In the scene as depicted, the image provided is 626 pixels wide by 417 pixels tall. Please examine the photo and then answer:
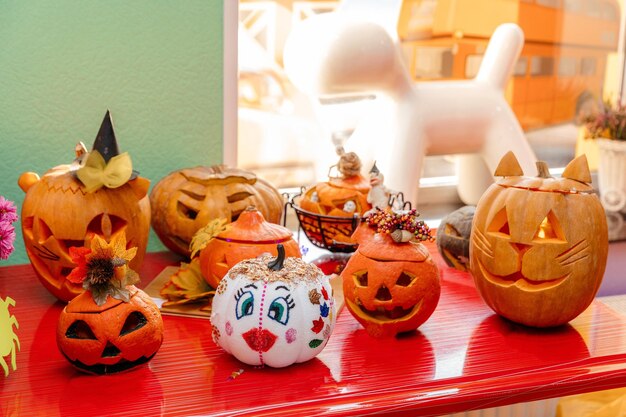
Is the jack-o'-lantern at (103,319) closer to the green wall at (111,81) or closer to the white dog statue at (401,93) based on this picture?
the green wall at (111,81)

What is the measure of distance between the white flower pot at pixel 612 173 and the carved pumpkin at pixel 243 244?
110cm

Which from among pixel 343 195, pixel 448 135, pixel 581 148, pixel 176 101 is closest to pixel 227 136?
pixel 176 101

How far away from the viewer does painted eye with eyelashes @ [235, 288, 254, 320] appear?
0.90 m

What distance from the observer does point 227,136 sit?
141 centimetres

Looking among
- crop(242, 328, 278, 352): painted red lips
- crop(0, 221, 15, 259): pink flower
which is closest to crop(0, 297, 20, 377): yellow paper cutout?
crop(0, 221, 15, 259): pink flower

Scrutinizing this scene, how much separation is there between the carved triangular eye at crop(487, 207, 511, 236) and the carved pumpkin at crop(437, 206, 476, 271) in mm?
178

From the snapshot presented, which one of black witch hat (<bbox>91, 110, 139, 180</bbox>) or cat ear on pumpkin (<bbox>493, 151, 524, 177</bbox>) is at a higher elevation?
black witch hat (<bbox>91, 110, 139, 180</bbox>)

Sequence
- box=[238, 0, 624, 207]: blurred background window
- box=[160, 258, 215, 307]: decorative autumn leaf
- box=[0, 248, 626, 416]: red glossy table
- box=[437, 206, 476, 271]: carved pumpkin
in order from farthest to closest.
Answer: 1. box=[238, 0, 624, 207]: blurred background window
2. box=[437, 206, 476, 271]: carved pumpkin
3. box=[160, 258, 215, 307]: decorative autumn leaf
4. box=[0, 248, 626, 416]: red glossy table

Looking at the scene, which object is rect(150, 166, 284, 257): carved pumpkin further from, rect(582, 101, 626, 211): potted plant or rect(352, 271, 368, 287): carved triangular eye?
rect(582, 101, 626, 211): potted plant

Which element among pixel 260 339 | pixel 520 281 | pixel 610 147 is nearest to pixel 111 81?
pixel 260 339

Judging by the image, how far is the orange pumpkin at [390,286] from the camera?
38.9 inches

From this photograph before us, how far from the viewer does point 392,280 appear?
99 centimetres

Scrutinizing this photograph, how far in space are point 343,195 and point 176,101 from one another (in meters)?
0.34

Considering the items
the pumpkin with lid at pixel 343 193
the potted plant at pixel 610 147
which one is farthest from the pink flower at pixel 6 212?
the potted plant at pixel 610 147
